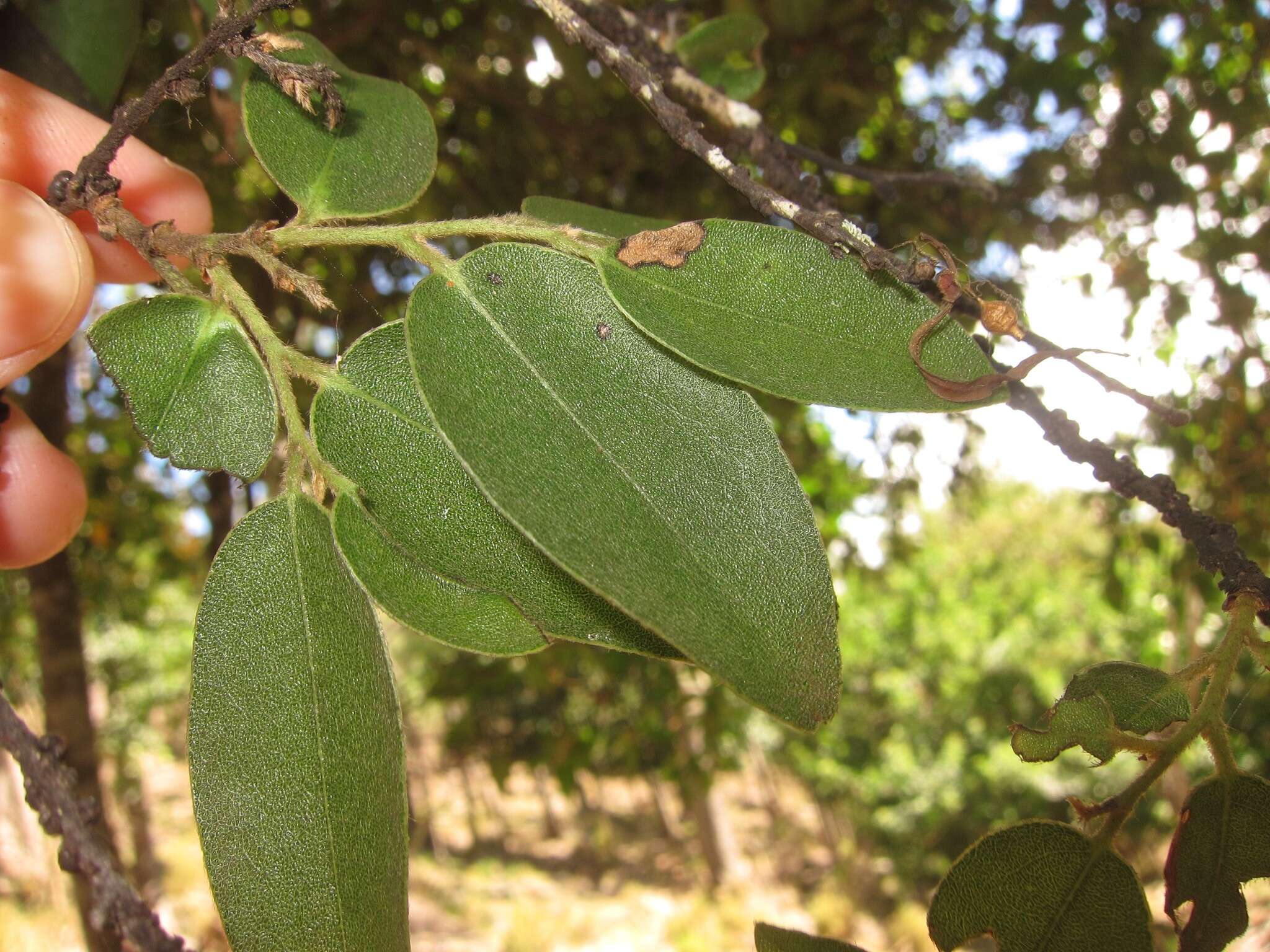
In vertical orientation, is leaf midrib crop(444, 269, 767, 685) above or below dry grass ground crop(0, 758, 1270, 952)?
above

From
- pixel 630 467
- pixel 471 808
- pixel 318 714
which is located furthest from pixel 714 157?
pixel 471 808

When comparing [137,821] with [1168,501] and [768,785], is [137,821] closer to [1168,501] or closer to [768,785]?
[768,785]

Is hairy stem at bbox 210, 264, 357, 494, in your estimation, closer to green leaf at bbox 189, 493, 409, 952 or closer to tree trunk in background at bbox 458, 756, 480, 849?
green leaf at bbox 189, 493, 409, 952

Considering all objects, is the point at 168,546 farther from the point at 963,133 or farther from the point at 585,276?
the point at 585,276

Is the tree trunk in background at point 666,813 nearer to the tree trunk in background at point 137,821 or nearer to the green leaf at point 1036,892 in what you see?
the tree trunk in background at point 137,821

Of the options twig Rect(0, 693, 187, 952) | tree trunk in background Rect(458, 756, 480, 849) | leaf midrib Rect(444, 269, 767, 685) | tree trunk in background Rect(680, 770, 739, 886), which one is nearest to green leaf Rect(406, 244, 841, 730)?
leaf midrib Rect(444, 269, 767, 685)

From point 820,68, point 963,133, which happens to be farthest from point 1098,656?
point 820,68

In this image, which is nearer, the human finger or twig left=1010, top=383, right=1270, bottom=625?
twig left=1010, top=383, right=1270, bottom=625
